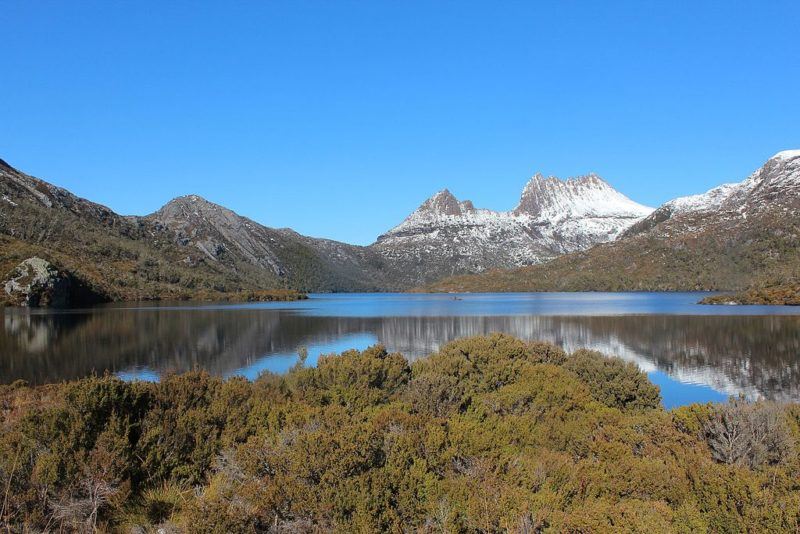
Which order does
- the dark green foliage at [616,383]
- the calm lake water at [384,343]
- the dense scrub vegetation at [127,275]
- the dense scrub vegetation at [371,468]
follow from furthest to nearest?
the dense scrub vegetation at [127,275]
the calm lake water at [384,343]
the dark green foliage at [616,383]
the dense scrub vegetation at [371,468]

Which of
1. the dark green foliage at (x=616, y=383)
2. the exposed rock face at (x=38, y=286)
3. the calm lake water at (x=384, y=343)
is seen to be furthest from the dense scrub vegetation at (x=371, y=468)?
the exposed rock face at (x=38, y=286)

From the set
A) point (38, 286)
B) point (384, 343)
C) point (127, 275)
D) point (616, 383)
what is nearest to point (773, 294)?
point (384, 343)

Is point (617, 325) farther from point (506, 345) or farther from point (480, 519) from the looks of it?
point (480, 519)

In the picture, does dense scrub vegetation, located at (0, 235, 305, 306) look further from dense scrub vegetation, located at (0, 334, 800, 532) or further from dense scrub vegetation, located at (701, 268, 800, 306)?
dense scrub vegetation, located at (701, 268, 800, 306)

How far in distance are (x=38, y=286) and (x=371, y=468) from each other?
12115 cm

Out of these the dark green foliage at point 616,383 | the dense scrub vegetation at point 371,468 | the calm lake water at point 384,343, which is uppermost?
the dense scrub vegetation at point 371,468

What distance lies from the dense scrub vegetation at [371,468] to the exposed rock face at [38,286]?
108 m

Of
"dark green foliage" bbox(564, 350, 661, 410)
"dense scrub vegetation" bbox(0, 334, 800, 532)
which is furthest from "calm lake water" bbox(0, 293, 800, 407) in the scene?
"dense scrub vegetation" bbox(0, 334, 800, 532)

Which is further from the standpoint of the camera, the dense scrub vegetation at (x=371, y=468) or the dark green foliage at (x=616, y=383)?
the dark green foliage at (x=616, y=383)

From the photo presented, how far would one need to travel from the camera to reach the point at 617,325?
61.1 m

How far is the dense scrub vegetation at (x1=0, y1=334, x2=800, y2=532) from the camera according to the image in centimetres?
645

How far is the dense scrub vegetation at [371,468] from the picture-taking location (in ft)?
21.2

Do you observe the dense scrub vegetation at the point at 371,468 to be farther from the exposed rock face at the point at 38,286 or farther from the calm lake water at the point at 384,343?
the exposed rock face at the point at 38,286

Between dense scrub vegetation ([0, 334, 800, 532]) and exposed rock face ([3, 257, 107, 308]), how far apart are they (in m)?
108
